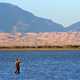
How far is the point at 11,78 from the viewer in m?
49.4

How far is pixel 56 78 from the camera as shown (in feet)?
159

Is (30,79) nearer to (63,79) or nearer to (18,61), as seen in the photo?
(63,79)

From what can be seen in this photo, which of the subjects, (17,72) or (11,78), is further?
(17,72)

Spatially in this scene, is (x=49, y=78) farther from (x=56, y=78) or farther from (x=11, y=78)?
(x=11, y=78)

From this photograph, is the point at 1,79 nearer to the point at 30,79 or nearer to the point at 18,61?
the point at 30,79

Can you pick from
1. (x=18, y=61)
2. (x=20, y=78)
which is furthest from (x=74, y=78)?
(x=18, y=61)

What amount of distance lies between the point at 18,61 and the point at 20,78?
20.5 feet

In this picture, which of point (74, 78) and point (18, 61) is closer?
point (74, 78)

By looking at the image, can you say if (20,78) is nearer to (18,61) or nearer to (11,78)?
(11,78)

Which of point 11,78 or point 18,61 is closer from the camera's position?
point 11,78

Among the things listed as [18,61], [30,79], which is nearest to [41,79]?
[30,79]

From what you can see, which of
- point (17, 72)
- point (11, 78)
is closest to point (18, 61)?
point (17, 72)

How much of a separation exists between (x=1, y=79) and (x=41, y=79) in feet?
13.4

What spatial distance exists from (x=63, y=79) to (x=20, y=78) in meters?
4.82
